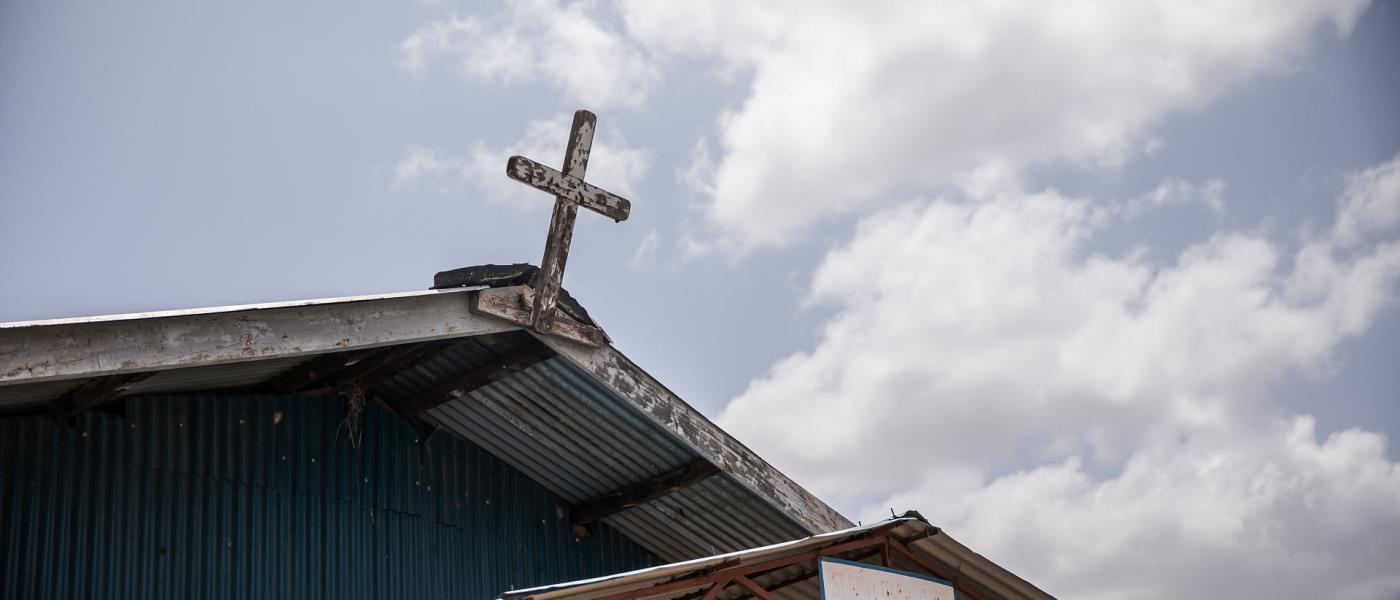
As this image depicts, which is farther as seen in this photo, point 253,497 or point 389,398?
point 389,398

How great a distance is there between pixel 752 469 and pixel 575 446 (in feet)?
4.67

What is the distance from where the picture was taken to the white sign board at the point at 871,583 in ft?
27.3

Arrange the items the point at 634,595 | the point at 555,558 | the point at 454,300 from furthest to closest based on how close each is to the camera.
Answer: the point at 555,558 < the point at 454,300 < the point at 634,595

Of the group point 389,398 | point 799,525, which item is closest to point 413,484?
point 389,398

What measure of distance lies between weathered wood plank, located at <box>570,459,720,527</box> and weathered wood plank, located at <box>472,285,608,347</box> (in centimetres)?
166

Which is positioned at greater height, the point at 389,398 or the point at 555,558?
the point at 389,398

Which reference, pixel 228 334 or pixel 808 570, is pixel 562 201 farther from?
pixel 808 570

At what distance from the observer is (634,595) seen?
755 centimetres

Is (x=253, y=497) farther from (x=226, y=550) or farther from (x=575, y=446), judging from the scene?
(x=575, y=446)

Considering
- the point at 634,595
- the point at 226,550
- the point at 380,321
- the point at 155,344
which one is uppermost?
the point at 380,321

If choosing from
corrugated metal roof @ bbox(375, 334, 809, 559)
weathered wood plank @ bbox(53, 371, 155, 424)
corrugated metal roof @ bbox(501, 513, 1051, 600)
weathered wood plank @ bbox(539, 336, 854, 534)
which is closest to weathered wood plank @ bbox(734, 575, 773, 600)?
corrugated metal roof @ bbox(501, 513, 1051, 600)

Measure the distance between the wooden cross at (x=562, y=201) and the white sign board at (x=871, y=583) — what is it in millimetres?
2517

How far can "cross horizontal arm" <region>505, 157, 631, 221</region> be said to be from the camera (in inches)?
330

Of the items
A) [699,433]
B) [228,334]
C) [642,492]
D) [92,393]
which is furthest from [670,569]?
[92,393]
